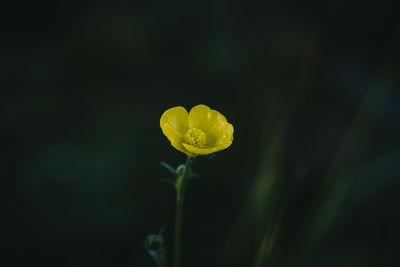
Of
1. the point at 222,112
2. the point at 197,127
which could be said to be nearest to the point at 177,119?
the point at 197,127

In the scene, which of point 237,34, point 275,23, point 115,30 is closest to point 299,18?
point 275,23

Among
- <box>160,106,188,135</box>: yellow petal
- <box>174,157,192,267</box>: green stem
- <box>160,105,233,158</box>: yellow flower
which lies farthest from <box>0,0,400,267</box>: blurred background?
<box>160,106,188,135</box>: yellow petal

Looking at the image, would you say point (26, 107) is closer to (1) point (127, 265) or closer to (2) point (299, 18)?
(1) point (127, 265)

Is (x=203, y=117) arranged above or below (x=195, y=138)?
above


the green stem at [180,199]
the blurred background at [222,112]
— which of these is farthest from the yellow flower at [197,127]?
the blurred background at [222,112]

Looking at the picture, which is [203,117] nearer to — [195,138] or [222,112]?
[195,138]

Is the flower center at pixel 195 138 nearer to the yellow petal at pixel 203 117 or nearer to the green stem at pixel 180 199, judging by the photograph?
Result: the yellow petal at pixel 203 117
